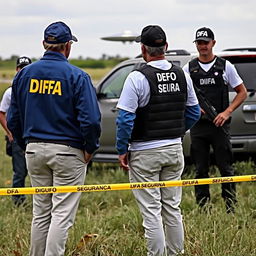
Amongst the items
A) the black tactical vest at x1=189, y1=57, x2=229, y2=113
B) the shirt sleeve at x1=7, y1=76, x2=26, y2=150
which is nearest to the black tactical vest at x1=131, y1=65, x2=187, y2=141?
the shirt sleeve at x1=7, y1=76, x2=26, y2=150

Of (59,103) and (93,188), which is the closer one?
(59,103)

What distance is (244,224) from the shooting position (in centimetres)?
627

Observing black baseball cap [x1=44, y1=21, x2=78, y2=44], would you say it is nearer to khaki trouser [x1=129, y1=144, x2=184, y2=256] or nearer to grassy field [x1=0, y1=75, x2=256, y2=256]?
khaki trouser [x1=129, y1=144, x2=184, y2=256]

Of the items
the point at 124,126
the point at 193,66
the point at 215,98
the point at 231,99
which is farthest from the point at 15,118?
the point at 231,99

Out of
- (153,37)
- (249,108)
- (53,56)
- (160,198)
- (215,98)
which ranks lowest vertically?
(160,198)

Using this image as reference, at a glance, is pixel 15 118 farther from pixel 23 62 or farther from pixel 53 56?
pixel 23 62

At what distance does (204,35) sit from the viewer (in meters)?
7.18

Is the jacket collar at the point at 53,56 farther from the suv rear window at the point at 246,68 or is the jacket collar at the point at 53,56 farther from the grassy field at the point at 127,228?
the suv rear window at the point at 246,68

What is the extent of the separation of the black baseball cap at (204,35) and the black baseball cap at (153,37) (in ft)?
5.49

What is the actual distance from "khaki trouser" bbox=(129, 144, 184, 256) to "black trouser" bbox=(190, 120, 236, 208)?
1.60m

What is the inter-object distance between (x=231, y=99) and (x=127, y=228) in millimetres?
2906

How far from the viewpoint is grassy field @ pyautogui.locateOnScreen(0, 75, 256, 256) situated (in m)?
5.72

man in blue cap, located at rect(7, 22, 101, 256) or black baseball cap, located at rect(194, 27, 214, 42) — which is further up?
black baseball cap, located at rect(194, 27, 214, 42)

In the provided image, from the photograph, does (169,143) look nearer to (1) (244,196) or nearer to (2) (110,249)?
(2) (110,249)
